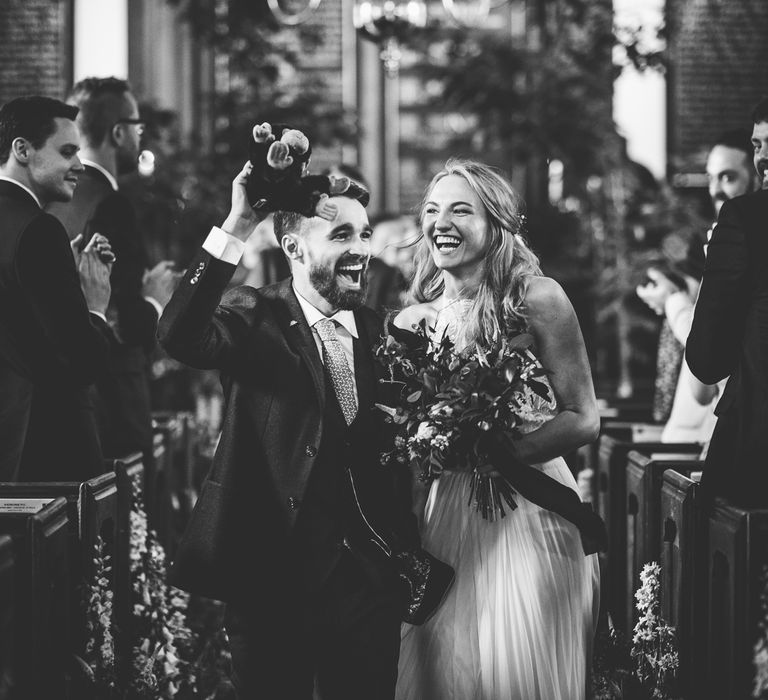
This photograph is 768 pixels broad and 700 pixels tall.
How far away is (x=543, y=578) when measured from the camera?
325 cm

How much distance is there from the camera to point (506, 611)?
3221mm

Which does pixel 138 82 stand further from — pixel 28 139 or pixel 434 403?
pixel 434 403

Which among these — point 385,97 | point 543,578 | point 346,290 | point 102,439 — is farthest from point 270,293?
point 385,97

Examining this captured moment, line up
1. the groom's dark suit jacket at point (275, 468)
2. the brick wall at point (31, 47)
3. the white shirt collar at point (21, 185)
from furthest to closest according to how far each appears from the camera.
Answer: the brick wall at point (31, 47) < the white shirt collar at point (21, 185) < the groom's dark suit jacket at point (275, 468)

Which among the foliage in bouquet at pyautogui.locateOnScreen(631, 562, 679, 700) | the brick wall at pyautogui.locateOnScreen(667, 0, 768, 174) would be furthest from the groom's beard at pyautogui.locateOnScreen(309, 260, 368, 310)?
the brick wall at pyautogui.locateOnScreen(667, 0, 768, 174)

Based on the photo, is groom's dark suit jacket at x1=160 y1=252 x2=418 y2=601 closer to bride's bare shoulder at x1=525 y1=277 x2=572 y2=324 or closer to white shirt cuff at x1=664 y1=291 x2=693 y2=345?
bride's bare shoulder at x1=525 y1=277 x2=572 y2=324

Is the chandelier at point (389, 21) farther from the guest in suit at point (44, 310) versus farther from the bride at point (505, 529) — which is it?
the bride at point (505, 529)

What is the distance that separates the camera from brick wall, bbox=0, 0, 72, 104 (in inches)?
320

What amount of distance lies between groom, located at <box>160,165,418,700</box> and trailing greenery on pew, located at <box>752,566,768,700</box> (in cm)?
87

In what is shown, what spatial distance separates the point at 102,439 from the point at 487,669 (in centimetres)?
226

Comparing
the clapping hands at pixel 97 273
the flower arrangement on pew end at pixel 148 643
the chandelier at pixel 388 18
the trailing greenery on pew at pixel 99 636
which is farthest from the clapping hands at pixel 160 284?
the chandelier at pixel 388 18

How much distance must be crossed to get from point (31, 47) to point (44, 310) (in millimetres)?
5020

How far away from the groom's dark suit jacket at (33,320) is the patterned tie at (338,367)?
99cm

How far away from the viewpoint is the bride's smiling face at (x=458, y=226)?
3314mm
